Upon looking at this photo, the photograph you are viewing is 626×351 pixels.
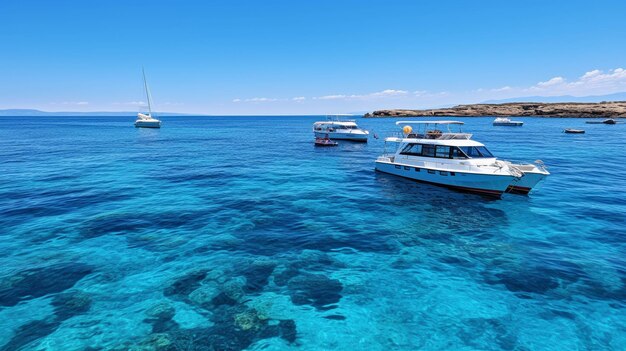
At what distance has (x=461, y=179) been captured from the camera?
25.3 metres

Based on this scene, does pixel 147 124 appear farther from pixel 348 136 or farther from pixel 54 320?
pixel 54 320

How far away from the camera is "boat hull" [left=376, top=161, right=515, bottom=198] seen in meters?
23.4

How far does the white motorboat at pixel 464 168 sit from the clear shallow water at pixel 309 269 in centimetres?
140

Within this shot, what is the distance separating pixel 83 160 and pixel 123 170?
1156 centimetres

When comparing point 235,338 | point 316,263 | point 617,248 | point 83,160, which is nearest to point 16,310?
point 235,338

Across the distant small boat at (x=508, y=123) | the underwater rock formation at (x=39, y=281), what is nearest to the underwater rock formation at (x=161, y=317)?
the underwater rock formation at (x=39, y=281)

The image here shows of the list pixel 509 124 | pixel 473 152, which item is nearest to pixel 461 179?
pixel 473 152

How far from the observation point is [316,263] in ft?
46.0

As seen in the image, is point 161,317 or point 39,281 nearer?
point 161,317

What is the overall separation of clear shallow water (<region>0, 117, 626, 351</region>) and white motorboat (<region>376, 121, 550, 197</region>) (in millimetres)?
1397

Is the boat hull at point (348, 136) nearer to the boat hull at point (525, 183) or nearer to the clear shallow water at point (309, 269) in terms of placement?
the clear shallow water at point (309, 269)

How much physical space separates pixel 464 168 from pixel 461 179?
95 centimetres

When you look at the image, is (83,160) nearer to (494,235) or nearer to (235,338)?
(235,338)

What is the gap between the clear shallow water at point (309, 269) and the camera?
973cm
